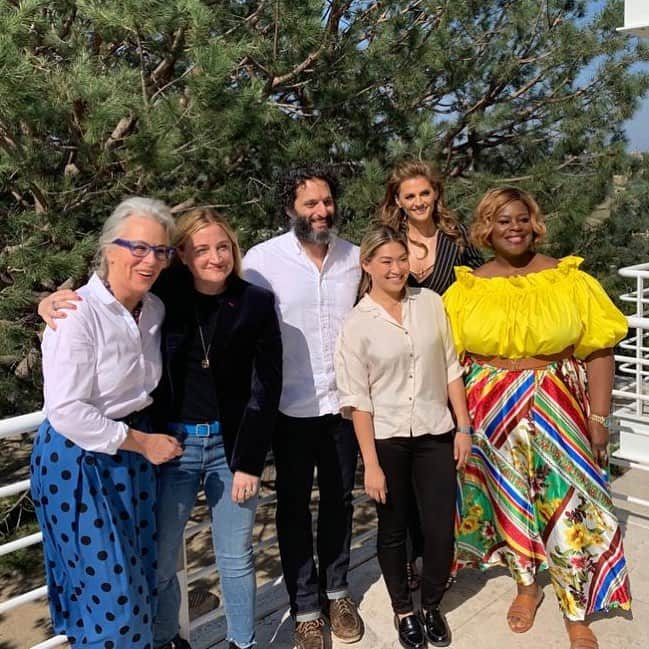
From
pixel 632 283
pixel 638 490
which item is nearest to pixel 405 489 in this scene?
pixel 638 490

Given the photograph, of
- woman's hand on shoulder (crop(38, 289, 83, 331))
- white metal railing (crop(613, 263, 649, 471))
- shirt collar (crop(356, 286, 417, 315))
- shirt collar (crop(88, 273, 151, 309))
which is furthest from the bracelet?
woman's hand on shoulder (crop(38, 289, 83, 331))

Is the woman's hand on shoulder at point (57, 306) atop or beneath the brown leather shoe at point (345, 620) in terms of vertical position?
atop

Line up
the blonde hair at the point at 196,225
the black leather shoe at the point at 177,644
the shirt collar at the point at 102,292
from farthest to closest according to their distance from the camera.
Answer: the black leather shoe at the point at 177,644 < the blonde hair at the point at 196,225 < the shirt collar at the point at 102,292

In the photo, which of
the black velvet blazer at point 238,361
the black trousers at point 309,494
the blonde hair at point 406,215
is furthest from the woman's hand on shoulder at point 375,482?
the blonde hair at point 406,215

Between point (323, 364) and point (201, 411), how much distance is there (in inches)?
16.7

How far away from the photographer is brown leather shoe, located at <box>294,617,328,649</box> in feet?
7.14

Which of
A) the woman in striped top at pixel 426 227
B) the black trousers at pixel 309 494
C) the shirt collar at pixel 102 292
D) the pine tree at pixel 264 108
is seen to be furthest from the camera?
the pine tree at pixel 264 108

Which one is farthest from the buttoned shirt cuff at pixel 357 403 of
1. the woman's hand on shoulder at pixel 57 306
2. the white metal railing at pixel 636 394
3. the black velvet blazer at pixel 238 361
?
the white metal railing at pixel 636 394

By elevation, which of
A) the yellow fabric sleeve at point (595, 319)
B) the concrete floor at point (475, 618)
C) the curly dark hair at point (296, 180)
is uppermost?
the curly dark hair at point (296, 180)

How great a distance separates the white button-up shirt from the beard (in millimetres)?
29

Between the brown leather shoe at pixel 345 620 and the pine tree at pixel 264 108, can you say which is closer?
the brown leather shoe at pixel 345 620

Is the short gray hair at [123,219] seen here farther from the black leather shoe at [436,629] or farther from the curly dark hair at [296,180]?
the black leather shoe at [436,629]

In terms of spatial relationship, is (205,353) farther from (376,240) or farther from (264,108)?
(264,108)

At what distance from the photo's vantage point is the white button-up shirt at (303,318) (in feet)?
6.99
